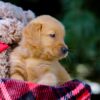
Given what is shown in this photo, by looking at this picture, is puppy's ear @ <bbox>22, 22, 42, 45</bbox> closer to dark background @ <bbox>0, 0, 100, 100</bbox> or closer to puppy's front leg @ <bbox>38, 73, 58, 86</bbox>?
puppy's front leg @ <bbox>38, 73, 58, 86</bbox>

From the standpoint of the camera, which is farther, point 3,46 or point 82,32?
point 82,32

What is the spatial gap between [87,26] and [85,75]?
1.49 feet

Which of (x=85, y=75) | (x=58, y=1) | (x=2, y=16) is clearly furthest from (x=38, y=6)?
(x=2, y=16)

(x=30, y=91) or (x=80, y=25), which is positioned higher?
(x=30, y=91)

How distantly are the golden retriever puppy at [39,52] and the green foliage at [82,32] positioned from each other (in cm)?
192

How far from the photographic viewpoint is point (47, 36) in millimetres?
1398

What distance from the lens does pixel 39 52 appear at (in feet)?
4.57

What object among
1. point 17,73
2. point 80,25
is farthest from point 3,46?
point 80,25

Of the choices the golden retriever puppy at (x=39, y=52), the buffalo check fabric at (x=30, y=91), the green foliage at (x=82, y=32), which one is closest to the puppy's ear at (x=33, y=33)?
the golden retriever puppy at (x=39, y=52)

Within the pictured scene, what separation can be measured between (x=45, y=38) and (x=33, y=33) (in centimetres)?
3

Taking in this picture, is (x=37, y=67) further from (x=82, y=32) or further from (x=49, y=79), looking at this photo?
(x=82, y=32)

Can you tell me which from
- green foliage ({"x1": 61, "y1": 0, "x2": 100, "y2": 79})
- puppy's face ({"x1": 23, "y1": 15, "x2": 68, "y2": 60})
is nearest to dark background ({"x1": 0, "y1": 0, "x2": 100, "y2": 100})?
green foliage ({"x1": 61, "y1": 0, "x2": 100, "y2": 79})

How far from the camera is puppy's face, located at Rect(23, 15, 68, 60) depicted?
4.56 feet

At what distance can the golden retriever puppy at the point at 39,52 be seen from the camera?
1.38m
